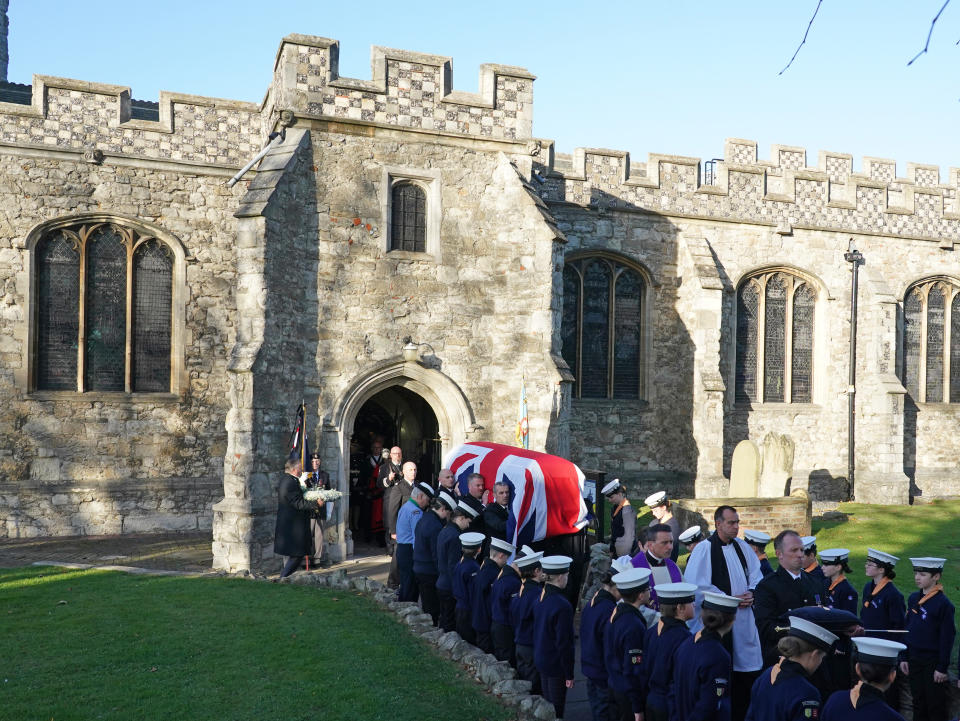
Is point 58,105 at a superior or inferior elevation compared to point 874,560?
superior

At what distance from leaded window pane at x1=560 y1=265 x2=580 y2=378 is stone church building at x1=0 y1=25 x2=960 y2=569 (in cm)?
9

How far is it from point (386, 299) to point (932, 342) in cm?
1424

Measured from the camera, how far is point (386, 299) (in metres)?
14.0

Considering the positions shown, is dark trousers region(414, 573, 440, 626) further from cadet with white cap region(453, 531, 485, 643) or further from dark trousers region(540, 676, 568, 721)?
dark trousers region(540, 676, 568, 721)

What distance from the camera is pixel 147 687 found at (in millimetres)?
7340

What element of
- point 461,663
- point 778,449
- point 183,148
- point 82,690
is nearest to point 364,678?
Answer: point 461,663

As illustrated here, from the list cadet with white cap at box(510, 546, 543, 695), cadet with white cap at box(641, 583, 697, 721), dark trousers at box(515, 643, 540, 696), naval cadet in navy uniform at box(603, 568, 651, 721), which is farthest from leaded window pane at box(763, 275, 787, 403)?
cadet with white cap at box(641, 583, 697, 721)

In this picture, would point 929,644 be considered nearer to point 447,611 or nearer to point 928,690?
point 928,690

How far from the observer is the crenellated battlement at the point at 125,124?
1498cm

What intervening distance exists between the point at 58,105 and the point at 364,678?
474 inches

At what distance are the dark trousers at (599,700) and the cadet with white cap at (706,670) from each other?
3.35ft

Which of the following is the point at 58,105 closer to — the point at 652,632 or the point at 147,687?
the point at 147,687

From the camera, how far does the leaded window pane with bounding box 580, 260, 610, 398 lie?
18.2 m

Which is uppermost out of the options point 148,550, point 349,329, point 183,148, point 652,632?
point 183,148
